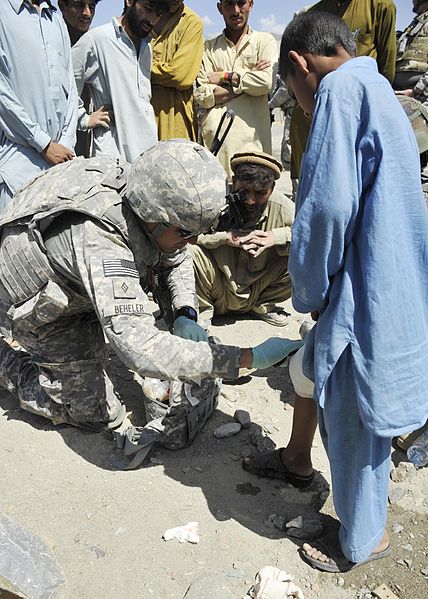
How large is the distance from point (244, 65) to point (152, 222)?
3000mm

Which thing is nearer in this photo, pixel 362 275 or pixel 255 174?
pixel 362 275

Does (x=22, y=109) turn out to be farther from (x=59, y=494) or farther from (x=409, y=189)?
(x=409, y=189)

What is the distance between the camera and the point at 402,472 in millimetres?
2809

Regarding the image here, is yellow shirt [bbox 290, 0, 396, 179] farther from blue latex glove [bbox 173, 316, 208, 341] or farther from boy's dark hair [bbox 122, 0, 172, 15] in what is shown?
blue latex glove [bbox 173, 316, 208, 341]

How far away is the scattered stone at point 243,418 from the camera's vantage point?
3.19 meters

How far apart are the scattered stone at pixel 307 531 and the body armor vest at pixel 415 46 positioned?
369cm

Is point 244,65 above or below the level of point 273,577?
above

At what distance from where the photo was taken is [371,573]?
231cm

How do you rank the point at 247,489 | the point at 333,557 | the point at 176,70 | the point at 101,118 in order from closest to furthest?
the point at 333,557
the point at 247,489
the point at 101,118
the point at 176,70

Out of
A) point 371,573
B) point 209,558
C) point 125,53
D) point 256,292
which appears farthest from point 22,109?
point 371,573

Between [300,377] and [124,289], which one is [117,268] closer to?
[124,289]

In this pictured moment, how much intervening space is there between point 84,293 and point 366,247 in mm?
1486

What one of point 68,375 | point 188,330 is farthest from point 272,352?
point 68,375

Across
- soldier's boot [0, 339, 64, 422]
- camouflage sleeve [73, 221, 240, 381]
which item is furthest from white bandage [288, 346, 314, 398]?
soldier's boot [0, 339, 64, 422]
